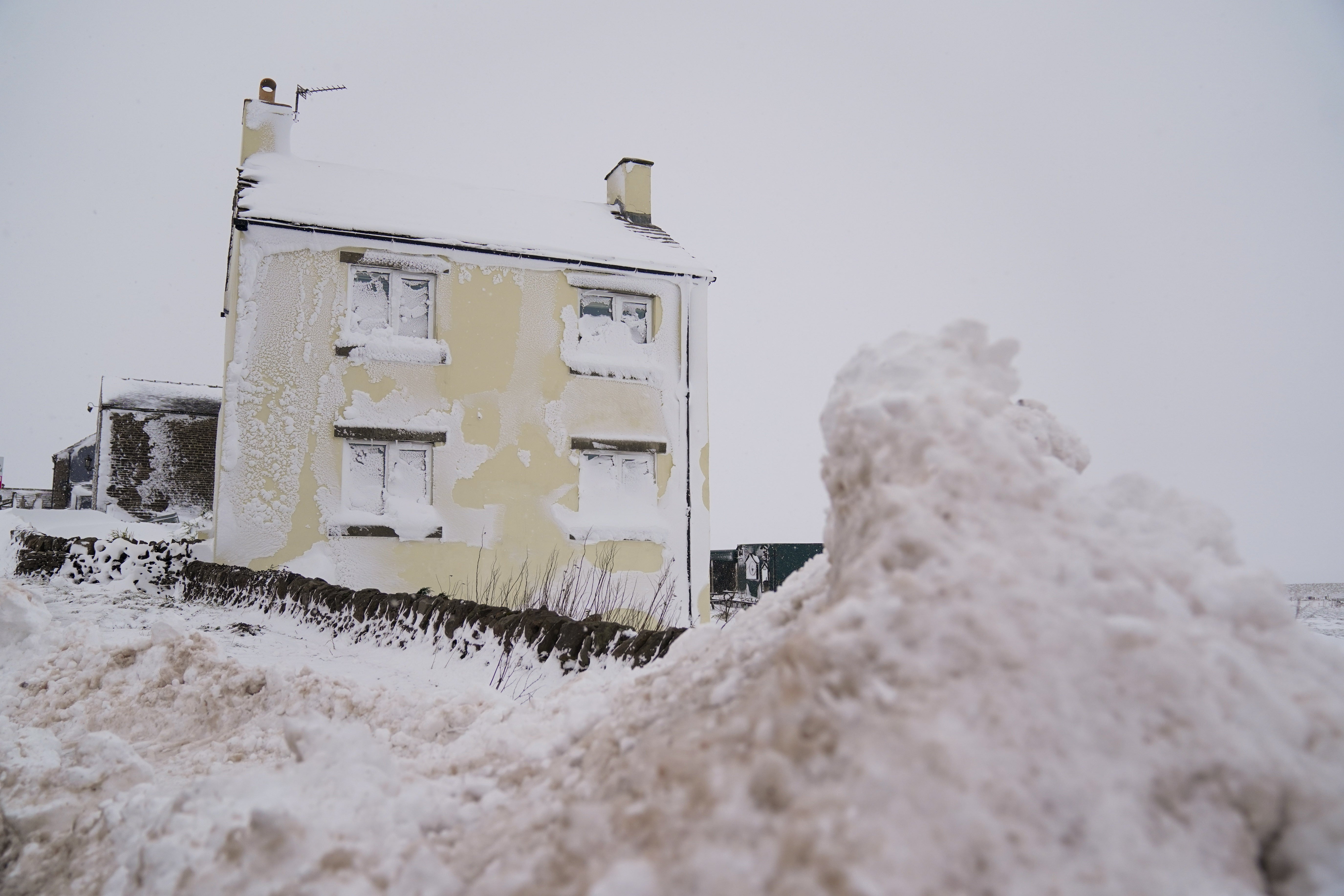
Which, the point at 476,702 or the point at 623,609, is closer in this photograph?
the point at 476,702

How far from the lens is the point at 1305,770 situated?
96 cm

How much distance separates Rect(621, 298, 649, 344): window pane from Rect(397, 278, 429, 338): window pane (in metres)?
3.00

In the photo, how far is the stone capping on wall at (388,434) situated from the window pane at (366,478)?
0.61ft

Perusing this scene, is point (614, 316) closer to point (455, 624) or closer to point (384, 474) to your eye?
point (384, 474)

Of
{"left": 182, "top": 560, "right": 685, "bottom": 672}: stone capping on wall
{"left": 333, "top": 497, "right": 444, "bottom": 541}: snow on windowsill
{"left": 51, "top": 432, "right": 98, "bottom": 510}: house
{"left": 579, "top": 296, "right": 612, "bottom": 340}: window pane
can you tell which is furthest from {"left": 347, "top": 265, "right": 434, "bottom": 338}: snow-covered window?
{"left": 51, "top": 432, "right": 98, "bottom": 510}: house

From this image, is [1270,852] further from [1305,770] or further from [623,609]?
[623,609]

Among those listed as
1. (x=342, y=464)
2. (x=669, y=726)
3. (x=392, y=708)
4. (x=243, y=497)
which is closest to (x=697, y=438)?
(x=342, y=464)

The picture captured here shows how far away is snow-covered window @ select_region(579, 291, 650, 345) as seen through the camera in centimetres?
1241

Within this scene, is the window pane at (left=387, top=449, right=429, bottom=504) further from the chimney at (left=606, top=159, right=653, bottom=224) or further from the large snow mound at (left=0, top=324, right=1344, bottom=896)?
the large snow mound at (left=0, top=324, right=1344, bottom=896)

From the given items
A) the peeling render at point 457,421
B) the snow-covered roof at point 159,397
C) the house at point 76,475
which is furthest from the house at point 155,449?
the peeling render at point 457,421

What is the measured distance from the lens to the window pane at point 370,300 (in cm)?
1119

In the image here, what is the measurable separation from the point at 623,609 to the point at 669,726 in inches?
413

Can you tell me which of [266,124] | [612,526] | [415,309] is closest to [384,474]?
[415,309]

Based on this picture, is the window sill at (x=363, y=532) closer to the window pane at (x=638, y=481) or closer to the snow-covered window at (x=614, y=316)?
the window pane at (x=638, y=481)
